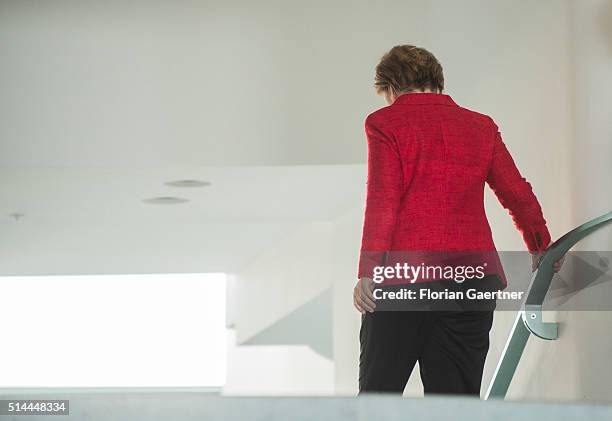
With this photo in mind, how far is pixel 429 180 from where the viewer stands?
2344 mm

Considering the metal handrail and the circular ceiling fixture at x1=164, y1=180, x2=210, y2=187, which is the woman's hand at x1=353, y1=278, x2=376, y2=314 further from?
the circular ceiling fixture at x1=164, y1=180, x2=210, y2=187

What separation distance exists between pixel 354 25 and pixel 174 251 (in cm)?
127

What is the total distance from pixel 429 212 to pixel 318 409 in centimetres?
74

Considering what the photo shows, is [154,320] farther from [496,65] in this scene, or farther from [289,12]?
[496,65]

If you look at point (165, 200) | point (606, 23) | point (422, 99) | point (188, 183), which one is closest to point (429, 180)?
point (422, 99)

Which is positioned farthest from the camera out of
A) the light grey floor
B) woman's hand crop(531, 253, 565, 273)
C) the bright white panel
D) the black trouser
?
the bright white panel

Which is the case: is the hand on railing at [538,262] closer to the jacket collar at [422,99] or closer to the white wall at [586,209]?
the white wall at [586,209]

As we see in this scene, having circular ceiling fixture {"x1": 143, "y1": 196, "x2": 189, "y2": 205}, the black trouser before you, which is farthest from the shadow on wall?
circular ceiling fixture {"x1": 143, "y1": 196, "x2": 189, "y2": 205}

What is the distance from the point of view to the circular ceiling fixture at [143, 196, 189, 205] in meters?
4.21

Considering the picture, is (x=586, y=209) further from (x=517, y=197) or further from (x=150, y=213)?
(x=150, y=213)

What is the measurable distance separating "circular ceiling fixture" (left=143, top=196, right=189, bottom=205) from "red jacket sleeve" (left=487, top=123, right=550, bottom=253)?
202cm

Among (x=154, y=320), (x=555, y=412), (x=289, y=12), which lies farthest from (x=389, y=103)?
(x=154, y=320)

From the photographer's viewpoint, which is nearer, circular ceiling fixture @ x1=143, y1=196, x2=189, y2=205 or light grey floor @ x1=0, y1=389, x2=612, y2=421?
light grey floor @ x1=0, y1=389, x2=612, y2=421

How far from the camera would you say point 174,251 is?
4016 millimetres
